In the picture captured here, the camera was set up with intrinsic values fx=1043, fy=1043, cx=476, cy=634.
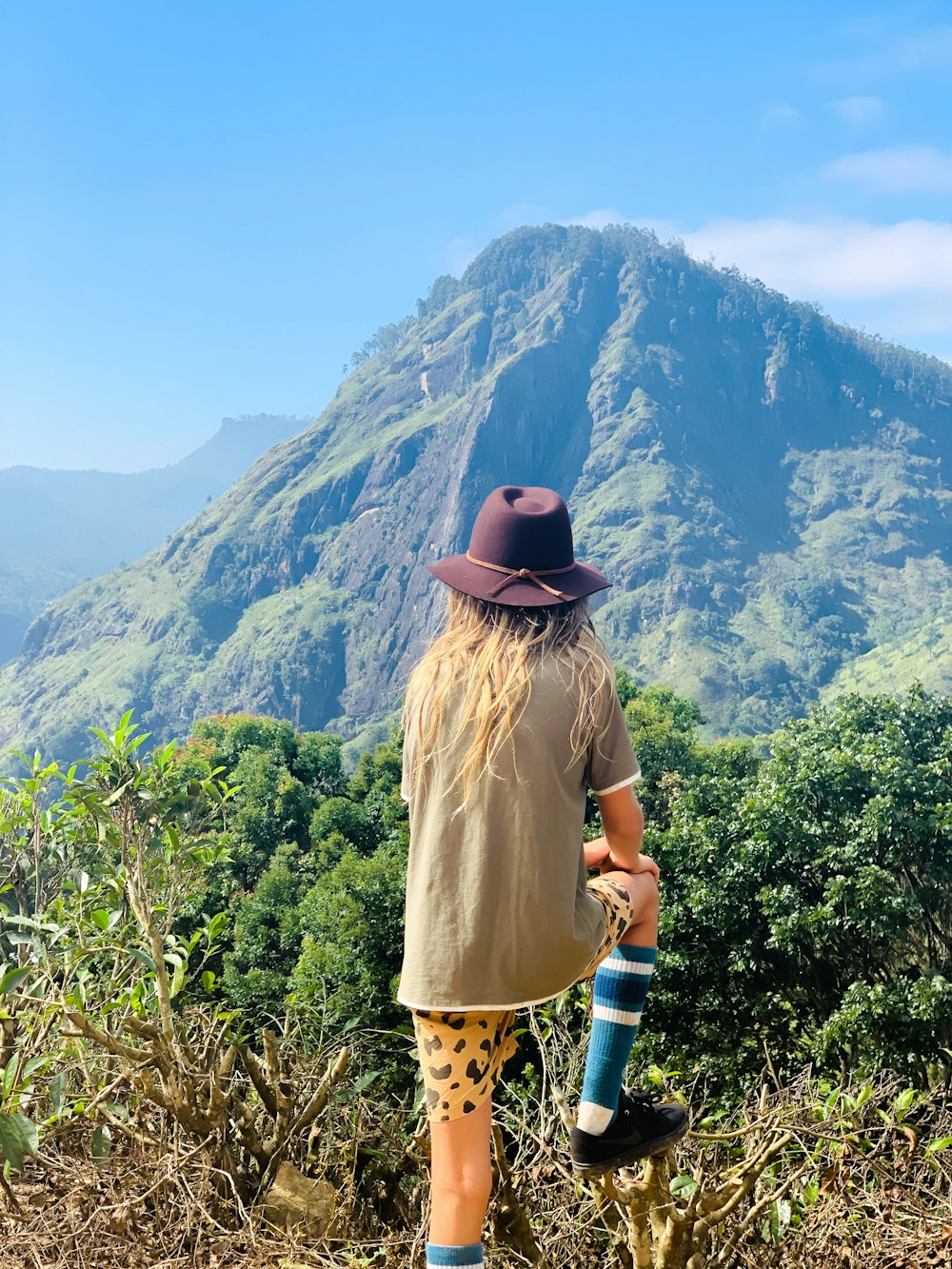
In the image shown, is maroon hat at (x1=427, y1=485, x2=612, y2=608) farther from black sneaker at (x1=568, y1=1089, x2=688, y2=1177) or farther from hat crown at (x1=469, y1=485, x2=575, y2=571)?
black sneaker at (x1=568, y1=1089, x2=688, y2=1177)

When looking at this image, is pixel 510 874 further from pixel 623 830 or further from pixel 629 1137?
pixel 629 1137

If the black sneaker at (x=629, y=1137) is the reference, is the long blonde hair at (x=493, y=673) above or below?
above

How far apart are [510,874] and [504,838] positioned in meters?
0.09

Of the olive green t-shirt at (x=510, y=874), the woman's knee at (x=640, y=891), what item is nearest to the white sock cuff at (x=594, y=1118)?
the olive green t-shirt at (x=510, y=874)

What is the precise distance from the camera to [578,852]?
251cm

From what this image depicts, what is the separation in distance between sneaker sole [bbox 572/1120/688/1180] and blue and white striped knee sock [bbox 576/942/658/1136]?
0.25 feet

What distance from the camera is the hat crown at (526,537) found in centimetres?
262

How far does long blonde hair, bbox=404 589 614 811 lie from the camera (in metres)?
2.43

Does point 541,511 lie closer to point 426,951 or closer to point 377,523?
point 426,951

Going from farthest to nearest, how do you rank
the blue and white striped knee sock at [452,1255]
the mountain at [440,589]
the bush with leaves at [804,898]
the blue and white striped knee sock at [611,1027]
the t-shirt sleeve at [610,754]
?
the mountain at [440,589], the bush with leaves at [804,898], the blue and white striped knee sock at [611,1027], the t-shirt sleeve at [610,754], the blue and white striped knee sock at [452,1255]

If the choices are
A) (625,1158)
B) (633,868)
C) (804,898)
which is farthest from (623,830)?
(804,898)

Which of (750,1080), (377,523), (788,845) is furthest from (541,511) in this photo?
(377,523)

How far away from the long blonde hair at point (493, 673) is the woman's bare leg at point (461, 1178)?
791mm

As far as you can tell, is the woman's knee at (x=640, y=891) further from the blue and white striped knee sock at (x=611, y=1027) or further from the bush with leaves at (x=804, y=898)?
the bush with leaves at (x=804, y=898)
